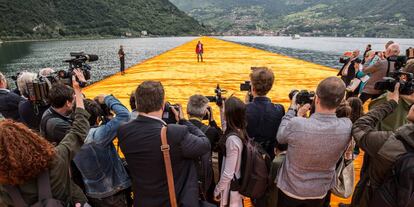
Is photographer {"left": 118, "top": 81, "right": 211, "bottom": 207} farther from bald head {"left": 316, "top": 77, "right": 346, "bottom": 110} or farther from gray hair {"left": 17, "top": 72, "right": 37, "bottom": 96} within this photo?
gray hair {"left": 17, "top": 72, "right": 37, "bottom": 96}

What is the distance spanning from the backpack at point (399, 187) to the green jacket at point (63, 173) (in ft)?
7.72

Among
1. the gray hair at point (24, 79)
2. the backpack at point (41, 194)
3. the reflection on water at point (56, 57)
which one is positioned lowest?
the reflection on water at point (56, 57)

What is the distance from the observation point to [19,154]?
5.90 ft

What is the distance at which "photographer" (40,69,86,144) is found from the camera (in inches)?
105

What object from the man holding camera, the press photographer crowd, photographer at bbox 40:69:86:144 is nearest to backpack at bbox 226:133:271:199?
the press photographer crowd

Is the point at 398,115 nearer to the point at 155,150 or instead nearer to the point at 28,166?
the point at 155,150

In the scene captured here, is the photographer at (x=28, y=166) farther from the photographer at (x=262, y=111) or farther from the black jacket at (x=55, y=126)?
the photographer at (x=262, y=111)

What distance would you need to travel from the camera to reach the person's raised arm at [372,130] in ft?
→ 7.09

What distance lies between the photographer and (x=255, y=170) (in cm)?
276

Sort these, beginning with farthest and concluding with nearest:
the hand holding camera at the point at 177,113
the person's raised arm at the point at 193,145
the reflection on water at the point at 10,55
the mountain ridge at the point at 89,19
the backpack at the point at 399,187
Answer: the mountain ridge at the point at 89,19
the reflection on water at the point at 10,55
the hand holding camera at the point at 177,113
the person's raised arm at the point at 193,145
the backpack at the point at 399,187

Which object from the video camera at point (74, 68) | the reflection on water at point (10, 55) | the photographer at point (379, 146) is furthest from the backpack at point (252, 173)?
the reflection on water at point (10, 55)

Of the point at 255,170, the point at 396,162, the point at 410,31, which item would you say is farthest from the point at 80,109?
the point at 410,31

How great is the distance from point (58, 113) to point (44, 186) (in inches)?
41.8

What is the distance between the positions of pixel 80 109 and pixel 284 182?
1930mm
